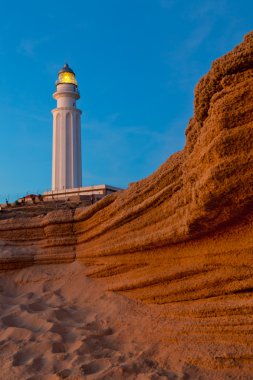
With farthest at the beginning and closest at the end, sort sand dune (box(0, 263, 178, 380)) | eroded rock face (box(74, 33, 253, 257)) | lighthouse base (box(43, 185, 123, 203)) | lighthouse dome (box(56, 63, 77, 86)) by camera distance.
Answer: lighthouse dome (box(56, 63, 77, 86)), lighthouse base (box(43, 185, 123, 203)), sand dune (box(0, 263, 178, 380)), eroded rock face (box(74, 33, 253, 257))

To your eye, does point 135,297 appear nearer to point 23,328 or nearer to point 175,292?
point 175,292

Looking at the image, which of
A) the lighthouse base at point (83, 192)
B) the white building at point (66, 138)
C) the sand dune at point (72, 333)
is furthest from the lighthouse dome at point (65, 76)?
the sand dune at point (72, 333)

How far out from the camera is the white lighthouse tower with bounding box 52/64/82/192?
37.9 meters

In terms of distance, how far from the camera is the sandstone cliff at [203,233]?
10.8 ft

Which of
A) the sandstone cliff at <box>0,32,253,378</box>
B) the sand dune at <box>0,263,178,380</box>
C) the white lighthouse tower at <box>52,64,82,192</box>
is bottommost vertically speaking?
the sand dune at <box>0,263,178,380</box>

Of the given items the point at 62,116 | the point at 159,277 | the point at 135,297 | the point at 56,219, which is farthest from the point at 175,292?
the point at 62,116

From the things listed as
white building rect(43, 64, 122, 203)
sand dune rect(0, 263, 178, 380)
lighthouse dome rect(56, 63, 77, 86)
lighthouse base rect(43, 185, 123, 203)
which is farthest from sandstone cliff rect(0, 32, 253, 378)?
lighthouse dome rect(56, 63, 77, 86)

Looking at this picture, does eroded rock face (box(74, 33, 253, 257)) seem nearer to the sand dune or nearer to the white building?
the sand dune

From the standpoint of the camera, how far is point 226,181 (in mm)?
3318

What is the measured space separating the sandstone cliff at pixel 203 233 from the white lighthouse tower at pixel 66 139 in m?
32.5

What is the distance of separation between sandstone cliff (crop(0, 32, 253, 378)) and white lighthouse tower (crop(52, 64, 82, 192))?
3255cm

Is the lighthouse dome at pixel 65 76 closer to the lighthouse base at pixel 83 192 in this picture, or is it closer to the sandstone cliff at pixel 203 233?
the lighthouse base at pixel 83 192

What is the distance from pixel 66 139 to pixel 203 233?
35354mm

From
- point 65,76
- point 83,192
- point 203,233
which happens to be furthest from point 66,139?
point 203,233
